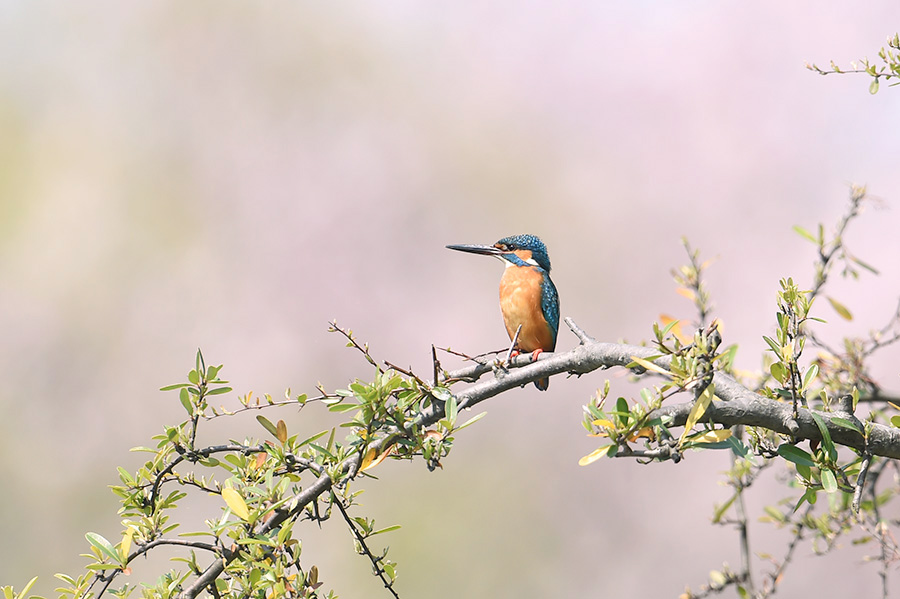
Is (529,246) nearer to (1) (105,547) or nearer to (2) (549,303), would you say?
(2) (549,303)

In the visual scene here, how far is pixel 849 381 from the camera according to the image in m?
2.10

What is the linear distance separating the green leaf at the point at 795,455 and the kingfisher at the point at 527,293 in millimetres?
1266

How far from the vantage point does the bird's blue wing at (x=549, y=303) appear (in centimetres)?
256

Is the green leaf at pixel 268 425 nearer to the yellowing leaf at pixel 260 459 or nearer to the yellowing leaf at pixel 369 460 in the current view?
the yellowing leaf at pixel 260 459

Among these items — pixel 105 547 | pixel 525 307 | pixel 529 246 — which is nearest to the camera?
pixel 105 547

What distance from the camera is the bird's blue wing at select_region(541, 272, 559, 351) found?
256 centimetres

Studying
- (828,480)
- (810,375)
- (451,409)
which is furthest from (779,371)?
(451,409)

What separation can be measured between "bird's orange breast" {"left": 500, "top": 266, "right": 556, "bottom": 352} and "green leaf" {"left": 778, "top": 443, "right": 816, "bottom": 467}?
136 centimetres

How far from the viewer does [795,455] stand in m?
1.17

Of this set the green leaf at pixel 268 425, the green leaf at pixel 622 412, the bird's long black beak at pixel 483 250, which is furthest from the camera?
the bird's long black beak at pixel 483 250

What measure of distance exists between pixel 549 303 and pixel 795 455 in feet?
4.73

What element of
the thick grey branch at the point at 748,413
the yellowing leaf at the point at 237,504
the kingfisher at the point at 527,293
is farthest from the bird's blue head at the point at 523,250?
the yellowing leaf at the point at 237,504

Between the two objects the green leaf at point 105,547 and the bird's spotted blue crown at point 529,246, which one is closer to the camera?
the green leaf at point 105,547

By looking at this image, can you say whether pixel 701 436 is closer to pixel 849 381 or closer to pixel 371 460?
pixel 371 460
